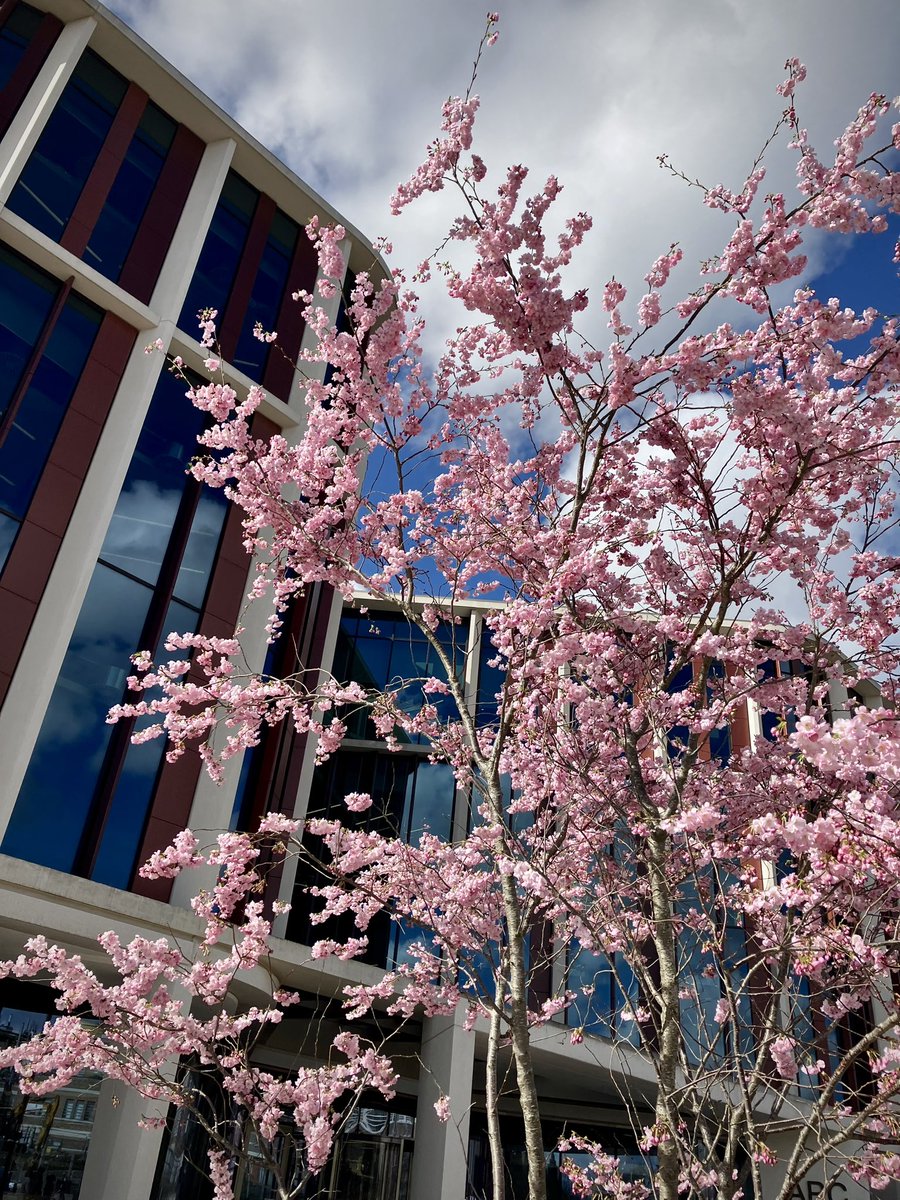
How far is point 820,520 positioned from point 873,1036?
321 cm

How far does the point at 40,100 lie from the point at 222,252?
3.86 meters

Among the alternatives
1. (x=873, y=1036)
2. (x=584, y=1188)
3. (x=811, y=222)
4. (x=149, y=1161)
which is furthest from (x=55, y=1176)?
(x=811, y=222)

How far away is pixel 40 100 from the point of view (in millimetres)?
13203

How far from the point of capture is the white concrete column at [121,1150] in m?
10.2

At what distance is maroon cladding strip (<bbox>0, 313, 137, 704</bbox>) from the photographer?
1151 cm

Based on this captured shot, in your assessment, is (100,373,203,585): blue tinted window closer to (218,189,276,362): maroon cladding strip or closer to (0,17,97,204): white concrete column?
(218,189,276,362): maroon cladding strip

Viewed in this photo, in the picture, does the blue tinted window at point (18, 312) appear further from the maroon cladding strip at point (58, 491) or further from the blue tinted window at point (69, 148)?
the maroon cladding strip at point (58, 491)

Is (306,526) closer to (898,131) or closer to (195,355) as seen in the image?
(898,131)

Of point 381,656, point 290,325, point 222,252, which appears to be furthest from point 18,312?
point 381,656

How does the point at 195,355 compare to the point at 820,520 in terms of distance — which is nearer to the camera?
the point at 820,520

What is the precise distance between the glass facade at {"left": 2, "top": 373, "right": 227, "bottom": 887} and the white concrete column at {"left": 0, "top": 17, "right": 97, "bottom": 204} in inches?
146

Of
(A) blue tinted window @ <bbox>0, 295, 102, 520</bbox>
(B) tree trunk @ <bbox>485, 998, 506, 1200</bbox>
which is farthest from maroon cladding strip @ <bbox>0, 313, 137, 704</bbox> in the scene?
(B) tree trunk @ <bbox>485, 998, 506, 1200</bbox>

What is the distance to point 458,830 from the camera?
20969 millimetres

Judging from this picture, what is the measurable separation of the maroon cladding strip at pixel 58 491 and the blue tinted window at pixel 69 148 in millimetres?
1740
